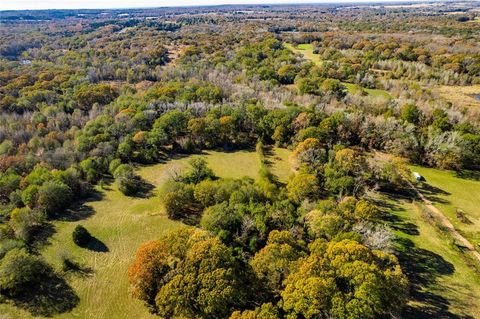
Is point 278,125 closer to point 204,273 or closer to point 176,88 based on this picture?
point 176,88

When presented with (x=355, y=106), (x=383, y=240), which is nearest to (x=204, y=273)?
(x=383, y=240)

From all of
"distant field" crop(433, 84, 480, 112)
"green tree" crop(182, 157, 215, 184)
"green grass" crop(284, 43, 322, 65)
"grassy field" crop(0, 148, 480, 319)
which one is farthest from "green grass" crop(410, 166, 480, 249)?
"green grass" crop(284, 43, 322, 65)

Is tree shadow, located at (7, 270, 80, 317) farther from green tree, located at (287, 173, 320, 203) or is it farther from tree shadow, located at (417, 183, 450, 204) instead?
tree shadow, located at (417, 183, 450, 204)

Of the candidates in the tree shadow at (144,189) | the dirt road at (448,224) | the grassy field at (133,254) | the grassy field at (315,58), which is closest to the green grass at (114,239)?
the grassy field at (133,254)

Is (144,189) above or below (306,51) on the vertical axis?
below

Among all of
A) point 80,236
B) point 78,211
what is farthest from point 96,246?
point 78,211

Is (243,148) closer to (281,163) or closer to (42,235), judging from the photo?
(281,163)
